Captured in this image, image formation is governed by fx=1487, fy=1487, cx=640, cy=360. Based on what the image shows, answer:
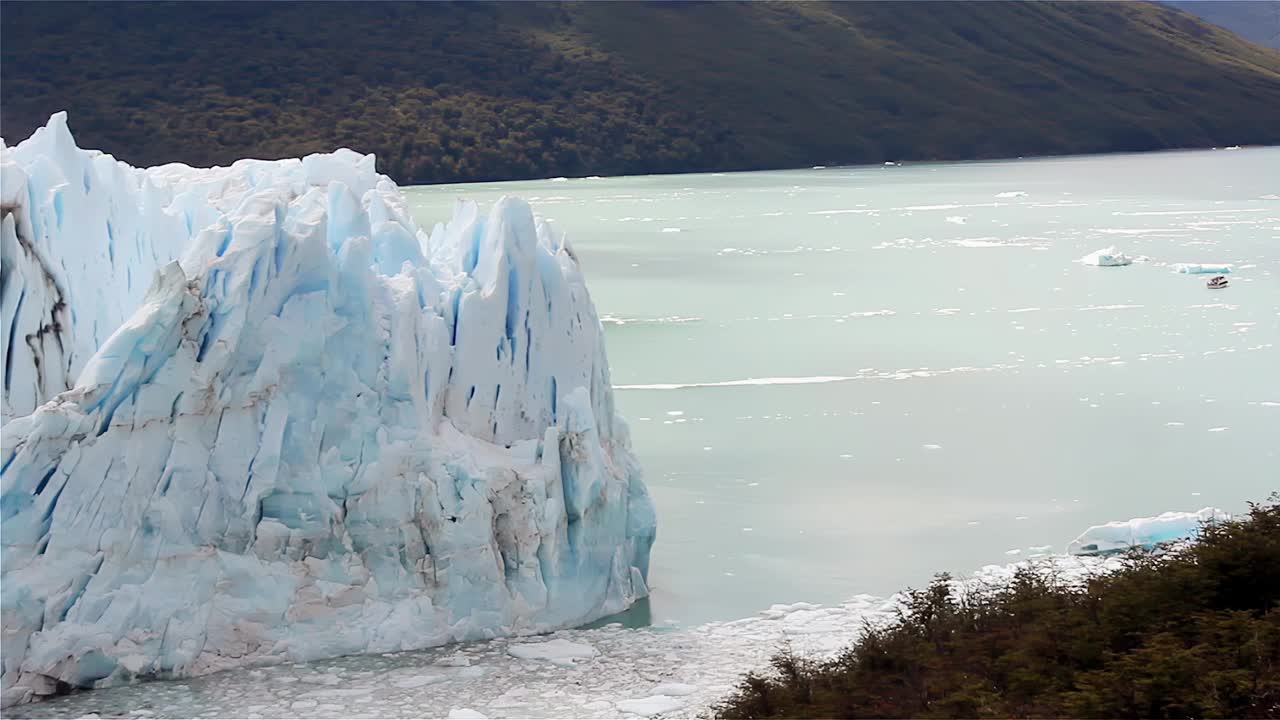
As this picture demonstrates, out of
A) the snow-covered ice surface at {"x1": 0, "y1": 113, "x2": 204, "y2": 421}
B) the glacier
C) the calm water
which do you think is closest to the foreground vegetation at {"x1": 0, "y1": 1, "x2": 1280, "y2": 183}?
the calm water

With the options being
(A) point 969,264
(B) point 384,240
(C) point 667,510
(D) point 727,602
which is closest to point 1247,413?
(C) point 667,510

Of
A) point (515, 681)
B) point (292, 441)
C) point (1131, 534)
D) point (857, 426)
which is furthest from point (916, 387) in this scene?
point (515, 681)

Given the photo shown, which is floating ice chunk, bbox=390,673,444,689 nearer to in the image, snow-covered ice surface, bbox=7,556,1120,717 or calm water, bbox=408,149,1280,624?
snow-covered ice surface, bbox=7,556,1120,717

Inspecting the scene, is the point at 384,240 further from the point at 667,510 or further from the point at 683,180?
the point at 683,180

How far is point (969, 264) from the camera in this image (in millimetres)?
26344

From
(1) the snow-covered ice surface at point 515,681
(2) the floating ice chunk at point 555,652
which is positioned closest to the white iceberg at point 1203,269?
(1) the snow-covered ice surface at point 515,681

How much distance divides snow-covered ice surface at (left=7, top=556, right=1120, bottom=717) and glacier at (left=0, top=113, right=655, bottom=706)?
7.3 inches

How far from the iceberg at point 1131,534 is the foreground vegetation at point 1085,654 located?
213 cm

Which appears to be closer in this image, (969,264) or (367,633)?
(367,633)

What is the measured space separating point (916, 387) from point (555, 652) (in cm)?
869

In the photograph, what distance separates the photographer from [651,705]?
6.23 m

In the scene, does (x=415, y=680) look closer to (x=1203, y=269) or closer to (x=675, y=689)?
(x=675, y=689)

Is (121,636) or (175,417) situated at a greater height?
(175,417)

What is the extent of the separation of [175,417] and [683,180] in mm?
53490
